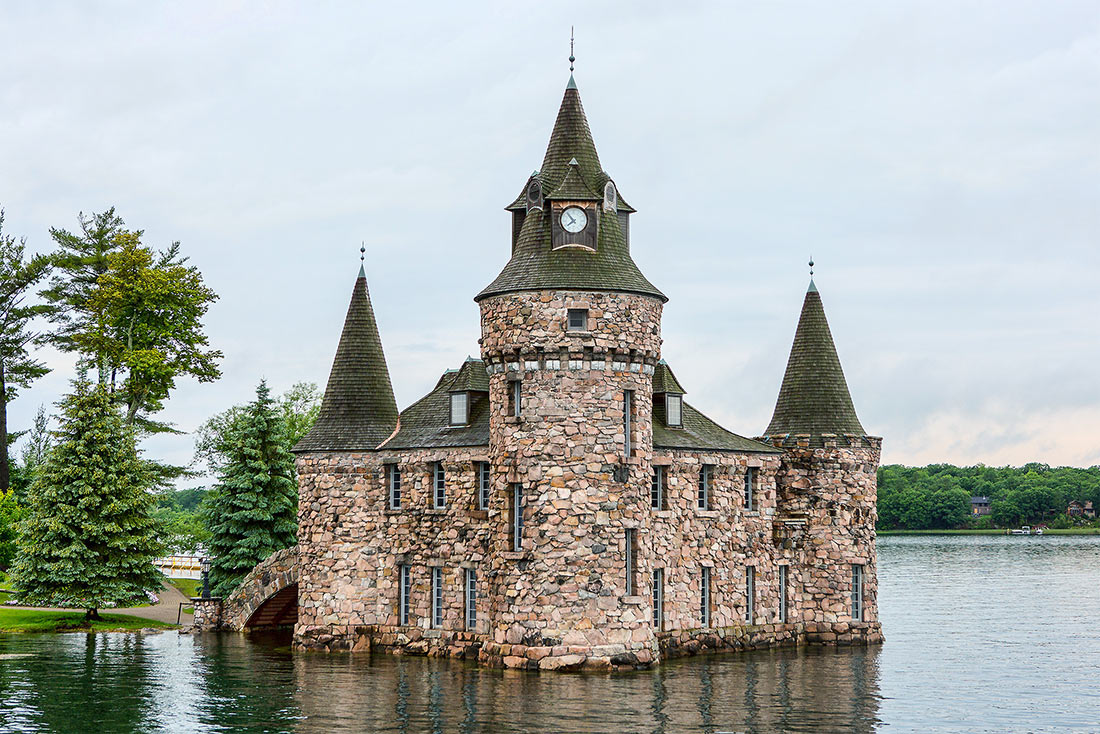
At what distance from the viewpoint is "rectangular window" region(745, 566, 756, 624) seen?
43.3 m

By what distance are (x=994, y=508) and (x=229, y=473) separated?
479ft

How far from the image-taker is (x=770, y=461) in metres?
44.4

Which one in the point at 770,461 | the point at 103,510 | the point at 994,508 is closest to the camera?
the point at 770,461

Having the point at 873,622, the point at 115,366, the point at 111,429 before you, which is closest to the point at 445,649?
the point at 873,622

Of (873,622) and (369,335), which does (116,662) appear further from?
(873,622)

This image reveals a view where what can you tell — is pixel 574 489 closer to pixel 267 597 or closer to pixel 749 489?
pixel 749 489

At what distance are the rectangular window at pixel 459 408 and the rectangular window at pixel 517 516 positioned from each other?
4.55m

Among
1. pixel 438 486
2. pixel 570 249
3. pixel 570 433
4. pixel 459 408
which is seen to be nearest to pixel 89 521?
pixel 438 486

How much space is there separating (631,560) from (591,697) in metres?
5.95

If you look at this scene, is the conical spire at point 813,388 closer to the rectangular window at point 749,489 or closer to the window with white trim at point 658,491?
the rectangular window at point 749,489

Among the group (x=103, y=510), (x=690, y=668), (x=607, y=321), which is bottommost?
(x=690, y=668)

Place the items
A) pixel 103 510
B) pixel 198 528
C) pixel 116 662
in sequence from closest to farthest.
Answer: pixel 116 662, pixel 103 510, pixel 198 528

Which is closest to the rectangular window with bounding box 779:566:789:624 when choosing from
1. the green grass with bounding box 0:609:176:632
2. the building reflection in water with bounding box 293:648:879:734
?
the building reflection in water with bounding box 293:648:879:734

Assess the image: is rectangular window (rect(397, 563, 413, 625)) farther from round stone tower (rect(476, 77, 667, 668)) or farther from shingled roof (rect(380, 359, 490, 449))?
round stone tower (rect(476, 77, 667, 668))
